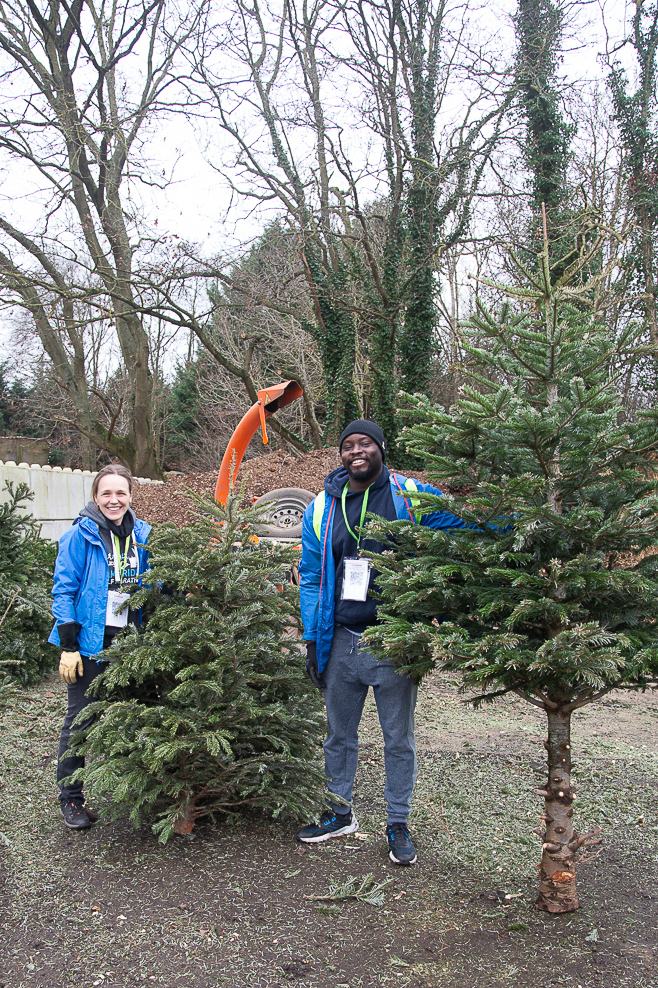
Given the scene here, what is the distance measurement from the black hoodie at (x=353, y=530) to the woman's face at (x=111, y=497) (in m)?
1.16

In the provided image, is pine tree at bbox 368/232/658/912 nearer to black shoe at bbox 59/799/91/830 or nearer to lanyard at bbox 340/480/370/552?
lanyard at bbox 340/480/370/552

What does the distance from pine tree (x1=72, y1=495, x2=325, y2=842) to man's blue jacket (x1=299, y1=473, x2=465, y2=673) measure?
18 cm

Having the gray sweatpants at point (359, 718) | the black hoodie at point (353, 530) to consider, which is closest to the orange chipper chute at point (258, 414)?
the black hoodie at point (353, 530)

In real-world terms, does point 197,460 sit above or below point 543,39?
below

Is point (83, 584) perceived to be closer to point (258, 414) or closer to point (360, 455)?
point (360, 455)

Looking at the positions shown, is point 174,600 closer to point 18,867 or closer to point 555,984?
point 18,867

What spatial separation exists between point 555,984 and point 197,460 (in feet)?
98.0

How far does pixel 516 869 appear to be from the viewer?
3.63 m

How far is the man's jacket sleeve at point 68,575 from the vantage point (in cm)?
398

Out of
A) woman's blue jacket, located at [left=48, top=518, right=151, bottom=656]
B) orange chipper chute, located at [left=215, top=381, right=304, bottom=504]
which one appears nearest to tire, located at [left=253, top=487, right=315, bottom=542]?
orange chipper chute, located at [left=215, top=381, right=304, bottom=504]

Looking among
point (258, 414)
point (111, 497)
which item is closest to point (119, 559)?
point (111, 497)

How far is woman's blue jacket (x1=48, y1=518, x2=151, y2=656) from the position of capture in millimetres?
3998

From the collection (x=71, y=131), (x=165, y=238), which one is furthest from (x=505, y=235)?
(x=71, y=131)

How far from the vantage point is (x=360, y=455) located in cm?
378
